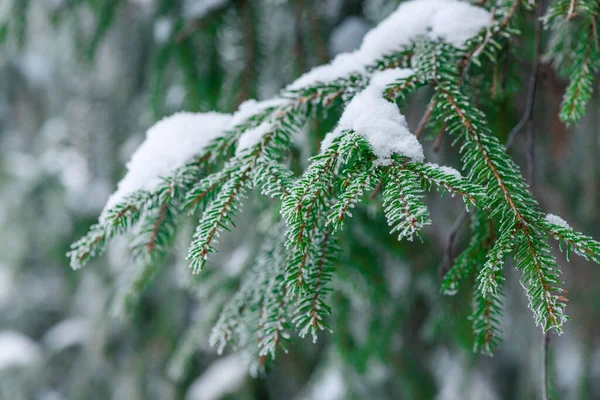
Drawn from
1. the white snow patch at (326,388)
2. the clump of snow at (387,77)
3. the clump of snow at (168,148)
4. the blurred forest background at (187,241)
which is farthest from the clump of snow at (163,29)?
the white snow patch at (326,388)

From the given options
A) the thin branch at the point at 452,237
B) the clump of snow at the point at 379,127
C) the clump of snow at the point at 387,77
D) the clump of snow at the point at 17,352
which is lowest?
the clump of snow at the point at 17,352

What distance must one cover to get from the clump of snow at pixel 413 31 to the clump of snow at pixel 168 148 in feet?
0.61

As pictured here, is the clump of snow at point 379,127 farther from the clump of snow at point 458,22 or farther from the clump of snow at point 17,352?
the clump of snow at point 17,352

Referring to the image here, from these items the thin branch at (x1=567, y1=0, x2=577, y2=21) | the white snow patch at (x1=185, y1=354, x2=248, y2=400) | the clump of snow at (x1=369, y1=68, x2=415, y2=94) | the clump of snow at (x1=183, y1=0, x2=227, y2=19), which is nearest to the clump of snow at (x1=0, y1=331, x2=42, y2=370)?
the white snow patch at (x1=185, y1=354, x2=248, y2=400)

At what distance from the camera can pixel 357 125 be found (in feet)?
2.11

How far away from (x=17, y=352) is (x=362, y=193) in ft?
10.7

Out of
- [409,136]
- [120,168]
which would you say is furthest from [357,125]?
[120,168]

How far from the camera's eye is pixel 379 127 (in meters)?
0.64

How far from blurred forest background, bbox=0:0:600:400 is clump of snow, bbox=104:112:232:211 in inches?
13.7

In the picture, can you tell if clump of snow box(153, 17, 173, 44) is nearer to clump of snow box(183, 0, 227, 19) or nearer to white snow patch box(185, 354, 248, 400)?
clump of snow box(183, 0, 227, 19)

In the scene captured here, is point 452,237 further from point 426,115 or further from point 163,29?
point 163,29

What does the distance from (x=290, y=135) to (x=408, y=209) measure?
0.32 metres

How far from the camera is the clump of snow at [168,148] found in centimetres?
77

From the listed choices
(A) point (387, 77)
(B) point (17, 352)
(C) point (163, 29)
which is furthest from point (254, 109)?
(B) point (17, 352)
